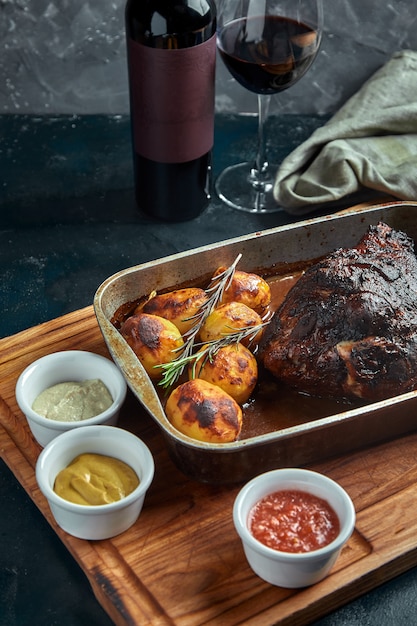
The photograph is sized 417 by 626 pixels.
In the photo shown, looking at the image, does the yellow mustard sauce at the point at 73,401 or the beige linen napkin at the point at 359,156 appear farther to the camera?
the beige linen napkin at the point at 359,156

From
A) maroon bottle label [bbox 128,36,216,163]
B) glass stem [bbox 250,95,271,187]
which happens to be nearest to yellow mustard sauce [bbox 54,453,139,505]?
maroon bottle label [bbox 128,36,216,163]

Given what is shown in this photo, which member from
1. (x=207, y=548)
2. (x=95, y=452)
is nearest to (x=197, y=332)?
(x=95, y=452)

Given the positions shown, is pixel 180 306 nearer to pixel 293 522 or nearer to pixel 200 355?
pixel 200 355

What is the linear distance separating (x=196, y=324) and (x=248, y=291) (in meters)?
0.18

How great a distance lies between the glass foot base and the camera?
3.04 m

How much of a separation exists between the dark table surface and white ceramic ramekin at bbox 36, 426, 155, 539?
0.51 feet

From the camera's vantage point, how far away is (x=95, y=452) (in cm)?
195

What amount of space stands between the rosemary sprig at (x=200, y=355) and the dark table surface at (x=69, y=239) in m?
0.43

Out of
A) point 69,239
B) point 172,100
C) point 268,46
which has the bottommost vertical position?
point 69,239

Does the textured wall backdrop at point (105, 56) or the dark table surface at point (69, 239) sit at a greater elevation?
the textured wall backdrop at point (105, 56)

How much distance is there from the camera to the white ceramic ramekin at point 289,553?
171 cm

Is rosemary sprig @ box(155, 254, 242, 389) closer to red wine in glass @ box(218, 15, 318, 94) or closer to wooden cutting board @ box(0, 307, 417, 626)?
wooden cutting board @ box(0, 307, 417, 626)

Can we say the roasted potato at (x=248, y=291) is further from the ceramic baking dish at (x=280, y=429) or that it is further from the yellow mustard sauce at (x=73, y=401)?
the yellow mustard sauce at (x=73, y=401)

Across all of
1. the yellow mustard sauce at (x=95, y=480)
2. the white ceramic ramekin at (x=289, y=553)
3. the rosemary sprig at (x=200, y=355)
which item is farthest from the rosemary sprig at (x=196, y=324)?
the white ceramic ramekin at (x=289, y=553)
